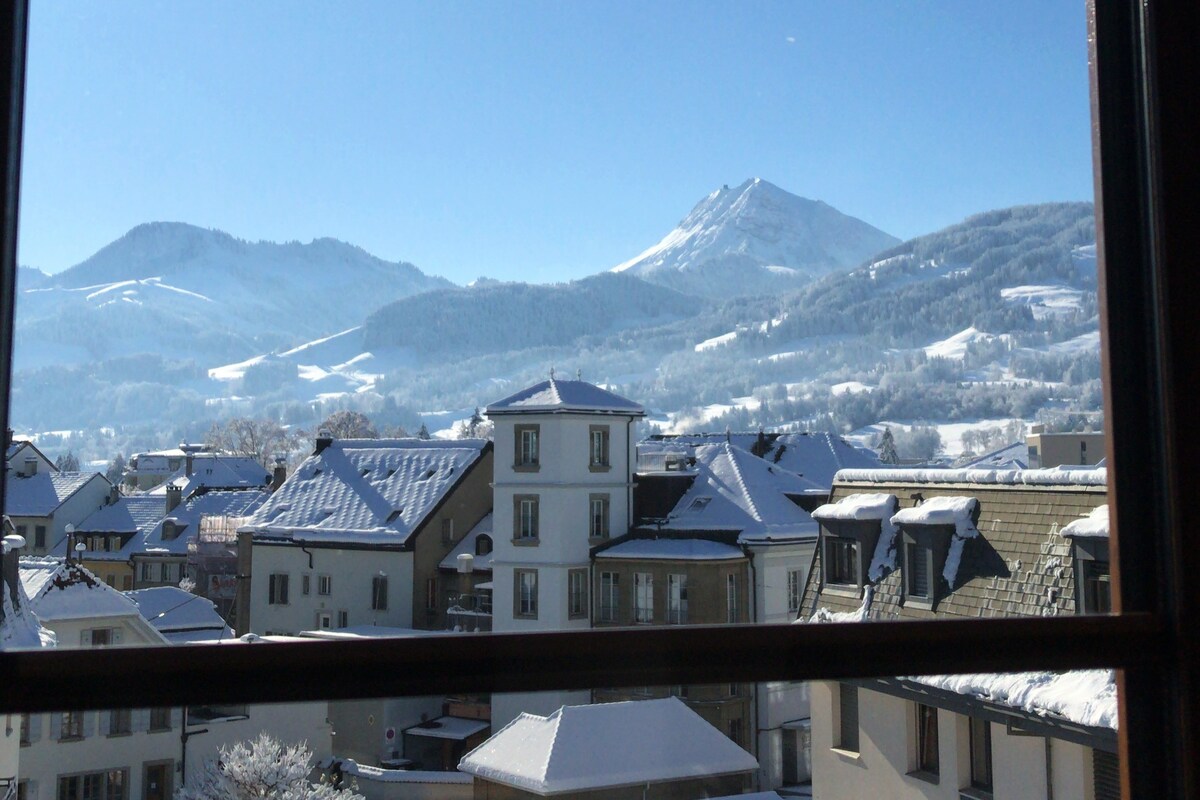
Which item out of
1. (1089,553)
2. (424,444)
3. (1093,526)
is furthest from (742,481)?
(1093,526)

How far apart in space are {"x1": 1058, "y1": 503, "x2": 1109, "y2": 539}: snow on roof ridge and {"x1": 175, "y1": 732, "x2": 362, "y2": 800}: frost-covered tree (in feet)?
3.47

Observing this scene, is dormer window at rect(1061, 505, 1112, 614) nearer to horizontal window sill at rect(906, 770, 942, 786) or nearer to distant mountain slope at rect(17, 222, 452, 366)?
horizontal window sill at rect(906, 770, 942, 786)

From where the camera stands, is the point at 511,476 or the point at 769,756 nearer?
the point at 769,756

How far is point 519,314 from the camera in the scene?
1.77 metres

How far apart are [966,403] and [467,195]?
1.15 metres

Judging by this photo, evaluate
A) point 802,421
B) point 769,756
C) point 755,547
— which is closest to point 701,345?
point 802,421

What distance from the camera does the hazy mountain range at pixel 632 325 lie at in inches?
51.4

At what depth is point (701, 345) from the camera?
204 cm

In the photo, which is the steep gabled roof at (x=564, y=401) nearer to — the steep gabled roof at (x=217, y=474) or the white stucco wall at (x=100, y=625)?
the steep gabled roof at (x=217, y=474)

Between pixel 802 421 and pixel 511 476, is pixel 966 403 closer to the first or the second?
pixel 802 421

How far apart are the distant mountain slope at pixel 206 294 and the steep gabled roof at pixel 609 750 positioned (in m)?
0.52

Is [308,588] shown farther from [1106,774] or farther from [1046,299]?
[1106,774]

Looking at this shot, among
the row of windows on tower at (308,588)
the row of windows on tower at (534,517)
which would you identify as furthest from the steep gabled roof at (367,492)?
the row of windows on tower at (534,517)

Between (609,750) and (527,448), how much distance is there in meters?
3.14
